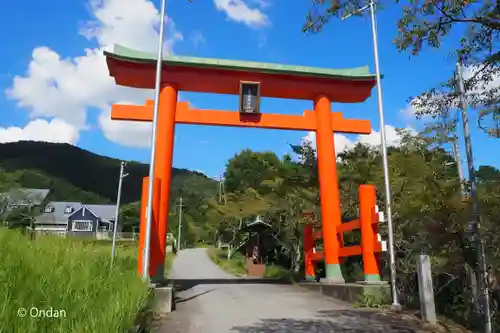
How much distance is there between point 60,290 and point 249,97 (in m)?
8.84

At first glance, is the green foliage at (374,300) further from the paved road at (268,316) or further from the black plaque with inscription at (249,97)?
the black plaque with inscription at (249,97)

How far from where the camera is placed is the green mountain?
97.5 meters

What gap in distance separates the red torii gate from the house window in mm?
44972

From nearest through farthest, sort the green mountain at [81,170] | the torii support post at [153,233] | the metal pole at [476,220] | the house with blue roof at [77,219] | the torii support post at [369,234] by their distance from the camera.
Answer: the metal pole at [476,220] < the torii support post at [153,233] < the torii support post at [369,234] < the house with blue roof at [77,219] < the green mountain at [81,170]

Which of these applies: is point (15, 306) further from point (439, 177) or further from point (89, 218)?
point (89, 218)

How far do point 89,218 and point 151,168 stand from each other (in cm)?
4827

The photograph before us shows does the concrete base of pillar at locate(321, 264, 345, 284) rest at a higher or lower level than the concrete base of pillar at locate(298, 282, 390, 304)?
higher

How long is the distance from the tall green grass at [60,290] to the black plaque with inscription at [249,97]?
675cm

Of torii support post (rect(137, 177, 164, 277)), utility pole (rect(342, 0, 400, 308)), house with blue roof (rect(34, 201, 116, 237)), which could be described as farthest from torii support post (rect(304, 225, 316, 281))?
house with blue roof (rect(34, 201, 116, 237))

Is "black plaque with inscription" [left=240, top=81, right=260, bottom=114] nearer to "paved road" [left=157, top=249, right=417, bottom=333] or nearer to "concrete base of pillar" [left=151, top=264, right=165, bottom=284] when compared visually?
"concrete base of pillar" [left=151, top=264, right=165, bottom=284]

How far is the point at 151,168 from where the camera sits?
8781 mm

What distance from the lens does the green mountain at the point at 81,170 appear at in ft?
320

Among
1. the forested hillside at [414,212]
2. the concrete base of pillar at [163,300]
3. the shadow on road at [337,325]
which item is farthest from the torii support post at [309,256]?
the concrete base of pillar at [163,300]

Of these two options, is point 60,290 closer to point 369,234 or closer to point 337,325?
point 337,325
